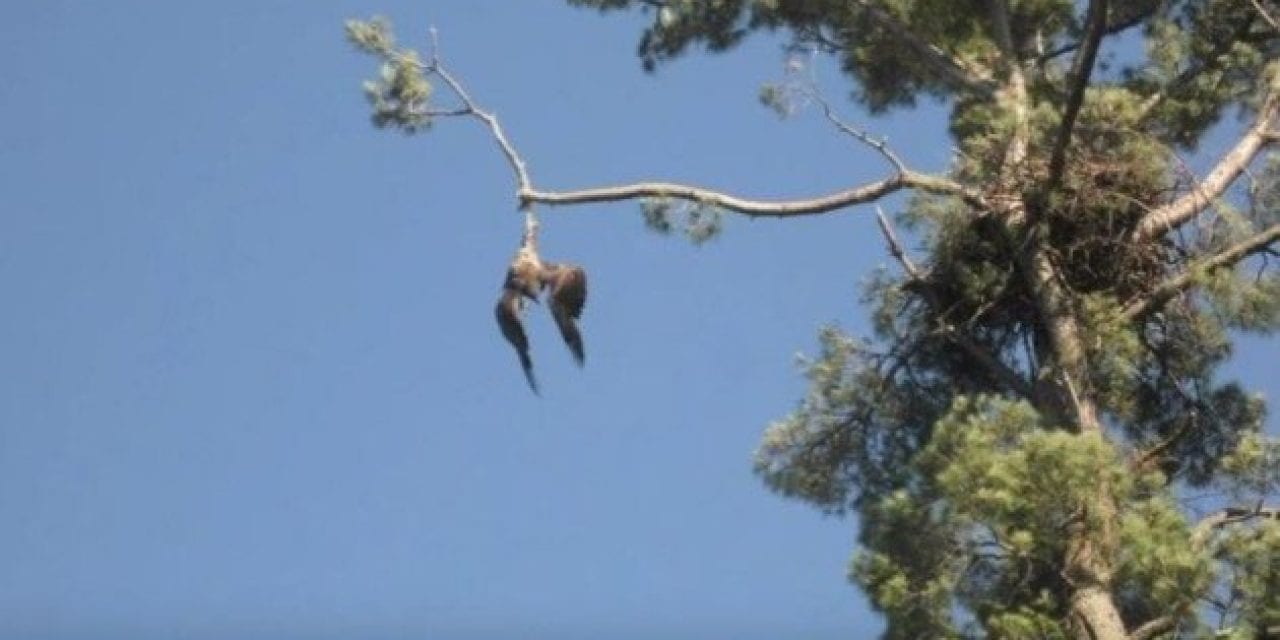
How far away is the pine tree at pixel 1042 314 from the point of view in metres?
9.48

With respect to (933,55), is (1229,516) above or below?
below

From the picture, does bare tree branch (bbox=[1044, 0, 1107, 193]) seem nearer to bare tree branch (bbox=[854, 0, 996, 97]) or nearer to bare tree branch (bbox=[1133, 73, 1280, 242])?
bare tree branch (bbox=[1133, 73, 1280, 242])

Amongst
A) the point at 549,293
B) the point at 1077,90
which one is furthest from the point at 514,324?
the point at 1077,90

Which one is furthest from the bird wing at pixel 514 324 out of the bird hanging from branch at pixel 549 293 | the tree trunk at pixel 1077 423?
the tree trunk at pixel 1077 423

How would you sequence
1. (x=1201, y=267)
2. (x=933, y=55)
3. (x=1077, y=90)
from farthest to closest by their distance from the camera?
(x=933, y=55) → (x=1201, y=267) → (x=1077, y=90)

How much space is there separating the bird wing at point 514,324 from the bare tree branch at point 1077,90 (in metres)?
2.47

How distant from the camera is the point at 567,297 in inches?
395

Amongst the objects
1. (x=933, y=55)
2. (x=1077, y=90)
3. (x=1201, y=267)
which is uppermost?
(x=933, y=55)

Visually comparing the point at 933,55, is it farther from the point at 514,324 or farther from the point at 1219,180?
the point at 514,324

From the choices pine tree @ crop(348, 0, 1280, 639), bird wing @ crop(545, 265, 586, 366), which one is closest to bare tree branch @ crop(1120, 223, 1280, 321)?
pine tree @ crop(348, 0, 1280, 639)

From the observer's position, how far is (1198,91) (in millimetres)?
12328

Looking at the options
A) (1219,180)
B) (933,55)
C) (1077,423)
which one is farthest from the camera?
(933,55)

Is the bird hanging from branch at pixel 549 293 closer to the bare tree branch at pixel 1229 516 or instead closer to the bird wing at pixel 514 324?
the bird wing at pixel 514 324

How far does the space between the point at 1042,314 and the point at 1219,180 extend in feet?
4.18
